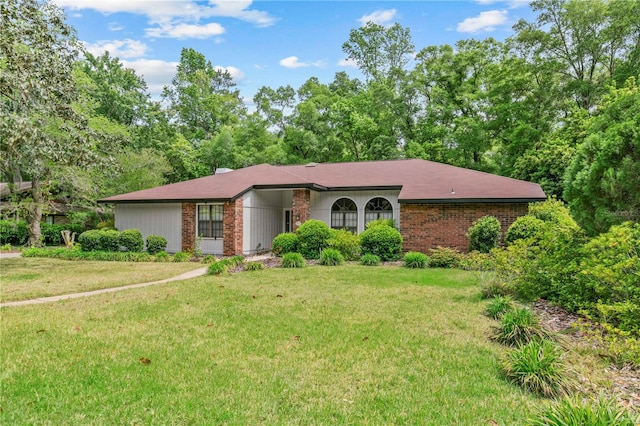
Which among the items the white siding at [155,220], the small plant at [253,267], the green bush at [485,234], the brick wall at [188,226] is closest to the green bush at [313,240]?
the small plant at [253,267]

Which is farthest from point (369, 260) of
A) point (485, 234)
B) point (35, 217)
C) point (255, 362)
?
point (35, 217)

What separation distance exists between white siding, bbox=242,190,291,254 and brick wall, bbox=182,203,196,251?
2254mm

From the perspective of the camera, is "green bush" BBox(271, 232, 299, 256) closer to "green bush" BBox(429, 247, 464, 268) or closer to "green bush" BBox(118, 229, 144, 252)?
"green bush" BBox(429, 247, 464, 268)

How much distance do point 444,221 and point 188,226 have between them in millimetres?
10741

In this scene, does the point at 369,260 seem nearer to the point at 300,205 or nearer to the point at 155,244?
the point at 300,205

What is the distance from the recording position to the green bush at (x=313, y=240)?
48.2 feet

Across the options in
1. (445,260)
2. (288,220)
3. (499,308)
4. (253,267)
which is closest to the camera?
(499,308)

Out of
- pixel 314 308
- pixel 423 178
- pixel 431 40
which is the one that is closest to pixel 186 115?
pixel 431 40

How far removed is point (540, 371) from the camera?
3848 mm

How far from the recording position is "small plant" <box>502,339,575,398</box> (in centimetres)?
369

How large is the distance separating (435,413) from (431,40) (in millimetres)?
30989

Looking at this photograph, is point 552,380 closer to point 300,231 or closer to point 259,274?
point 259,274

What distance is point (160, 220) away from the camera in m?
17.5

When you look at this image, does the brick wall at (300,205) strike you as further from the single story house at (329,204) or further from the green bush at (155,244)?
the green bush at (155,244)
